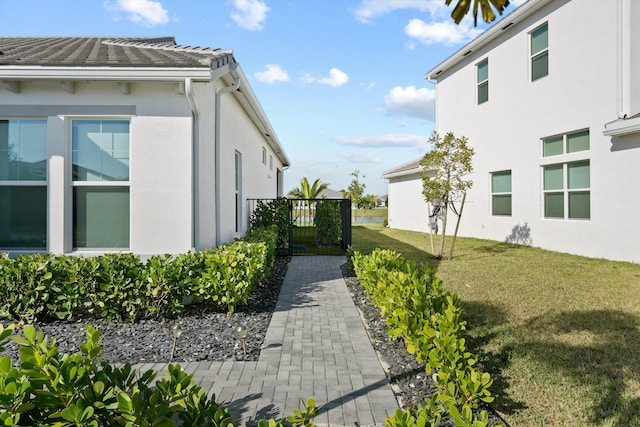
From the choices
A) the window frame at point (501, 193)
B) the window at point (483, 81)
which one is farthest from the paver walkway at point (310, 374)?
the window at point (483, 81)

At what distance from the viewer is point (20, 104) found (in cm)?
595

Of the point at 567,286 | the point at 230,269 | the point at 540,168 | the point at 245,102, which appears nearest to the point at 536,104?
the point at 540,168

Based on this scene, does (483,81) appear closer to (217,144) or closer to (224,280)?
(217,144)

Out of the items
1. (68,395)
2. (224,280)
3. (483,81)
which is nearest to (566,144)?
(483,81)

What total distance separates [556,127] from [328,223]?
7.93 meters

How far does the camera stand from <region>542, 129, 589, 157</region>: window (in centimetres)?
1106

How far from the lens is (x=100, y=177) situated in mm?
6102

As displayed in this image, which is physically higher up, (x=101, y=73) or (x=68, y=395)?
(x=101, y=73)

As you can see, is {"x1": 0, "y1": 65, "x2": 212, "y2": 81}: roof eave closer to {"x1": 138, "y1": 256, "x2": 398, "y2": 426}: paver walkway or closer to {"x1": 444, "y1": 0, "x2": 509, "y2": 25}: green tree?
{"x1": 138, "y1": 256, "x2": 398, "y2": 426}: paver walkway

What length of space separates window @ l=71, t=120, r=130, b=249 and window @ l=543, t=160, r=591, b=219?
37.4ft

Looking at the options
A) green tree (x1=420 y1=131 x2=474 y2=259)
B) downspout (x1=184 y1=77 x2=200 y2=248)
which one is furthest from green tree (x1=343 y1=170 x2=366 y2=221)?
downspout (x1=184 y1=77 x2=200 y2=248)

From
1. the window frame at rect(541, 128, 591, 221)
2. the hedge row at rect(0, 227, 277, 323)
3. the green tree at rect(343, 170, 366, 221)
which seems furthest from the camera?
the green tree at rect(343, 170, 366, 221)

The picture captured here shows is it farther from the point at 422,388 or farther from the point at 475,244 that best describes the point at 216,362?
the point at 475,244

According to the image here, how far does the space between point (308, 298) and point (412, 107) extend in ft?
63.6
